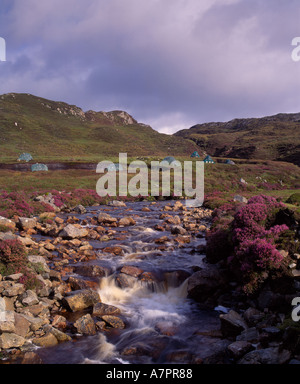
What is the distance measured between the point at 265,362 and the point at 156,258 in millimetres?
10175

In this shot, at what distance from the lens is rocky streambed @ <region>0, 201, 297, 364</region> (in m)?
8.41

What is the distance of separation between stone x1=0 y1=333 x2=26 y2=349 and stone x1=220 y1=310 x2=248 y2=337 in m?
6.73

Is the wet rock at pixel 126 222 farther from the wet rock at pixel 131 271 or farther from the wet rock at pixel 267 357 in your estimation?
the wet rock at pixel 267 357

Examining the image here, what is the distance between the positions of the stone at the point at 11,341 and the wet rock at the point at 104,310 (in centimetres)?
301

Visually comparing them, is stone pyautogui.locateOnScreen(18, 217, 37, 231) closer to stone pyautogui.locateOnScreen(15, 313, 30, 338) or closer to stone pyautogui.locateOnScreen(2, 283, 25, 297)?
stone pyautogui.locateOnScreen(2, 283, 25, 297)

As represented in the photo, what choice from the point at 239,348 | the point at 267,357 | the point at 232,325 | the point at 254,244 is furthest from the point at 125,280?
the point at 267,357

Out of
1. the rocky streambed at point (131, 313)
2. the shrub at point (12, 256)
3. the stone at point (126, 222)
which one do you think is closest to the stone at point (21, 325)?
the rocky streambed at point (131, 313)

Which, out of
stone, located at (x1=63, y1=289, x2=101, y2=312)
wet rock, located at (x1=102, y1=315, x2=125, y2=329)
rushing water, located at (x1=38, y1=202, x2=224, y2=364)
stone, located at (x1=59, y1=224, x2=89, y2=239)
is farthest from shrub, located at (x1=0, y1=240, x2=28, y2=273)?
stone, located at (x1=59, y1=224, x2=89, y2=239)

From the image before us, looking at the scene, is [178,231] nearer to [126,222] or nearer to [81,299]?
[126,222]

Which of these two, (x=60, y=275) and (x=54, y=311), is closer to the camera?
(x=54, y=311)

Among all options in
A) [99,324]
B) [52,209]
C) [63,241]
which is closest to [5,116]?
[52,209]

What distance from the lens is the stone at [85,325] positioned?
970cm
